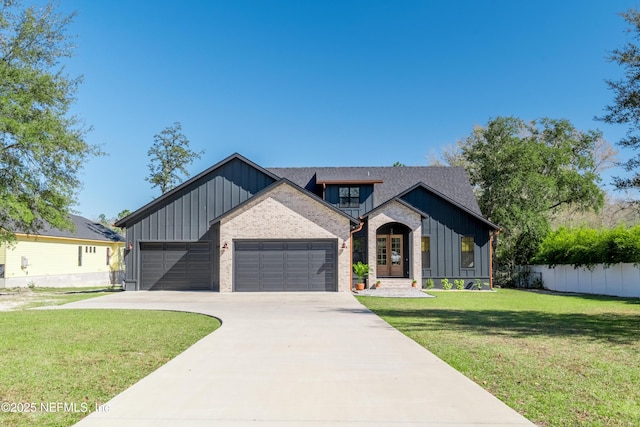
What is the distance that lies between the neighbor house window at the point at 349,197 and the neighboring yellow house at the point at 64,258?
1405cm

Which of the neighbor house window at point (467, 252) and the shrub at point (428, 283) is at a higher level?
the neighbor house window at point (467, 252)

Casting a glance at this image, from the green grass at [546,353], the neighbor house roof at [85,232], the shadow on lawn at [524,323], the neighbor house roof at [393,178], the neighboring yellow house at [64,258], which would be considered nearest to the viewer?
the green grass at [546,353]

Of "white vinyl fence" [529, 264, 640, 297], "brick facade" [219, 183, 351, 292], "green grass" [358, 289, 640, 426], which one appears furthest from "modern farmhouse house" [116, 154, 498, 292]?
"green grass" [358, 289, 640, 426]

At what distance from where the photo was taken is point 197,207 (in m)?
22.3

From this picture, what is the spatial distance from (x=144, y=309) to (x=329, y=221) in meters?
9.05

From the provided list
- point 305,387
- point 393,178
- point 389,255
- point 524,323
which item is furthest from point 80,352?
point 393,178

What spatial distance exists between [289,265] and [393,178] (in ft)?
32.8

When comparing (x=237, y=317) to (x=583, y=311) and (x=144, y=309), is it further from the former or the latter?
(x=583, y=311)

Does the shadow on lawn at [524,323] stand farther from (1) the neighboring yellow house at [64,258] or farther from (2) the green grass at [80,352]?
(1) the neighboring yellow house at [64,258]

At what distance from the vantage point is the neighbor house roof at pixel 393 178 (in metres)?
25.8

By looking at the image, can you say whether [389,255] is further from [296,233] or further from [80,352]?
[80,352]

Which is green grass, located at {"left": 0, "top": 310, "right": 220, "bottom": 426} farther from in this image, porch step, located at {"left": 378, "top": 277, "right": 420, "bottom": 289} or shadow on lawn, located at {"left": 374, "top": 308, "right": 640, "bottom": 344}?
porch step, located at {"left": 378, "top": 277, "right": 420, "bottom": 289}

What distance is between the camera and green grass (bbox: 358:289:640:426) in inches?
192

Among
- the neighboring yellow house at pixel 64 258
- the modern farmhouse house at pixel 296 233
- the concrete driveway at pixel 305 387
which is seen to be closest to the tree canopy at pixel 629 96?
the concrete driveway at pixel 305 387
